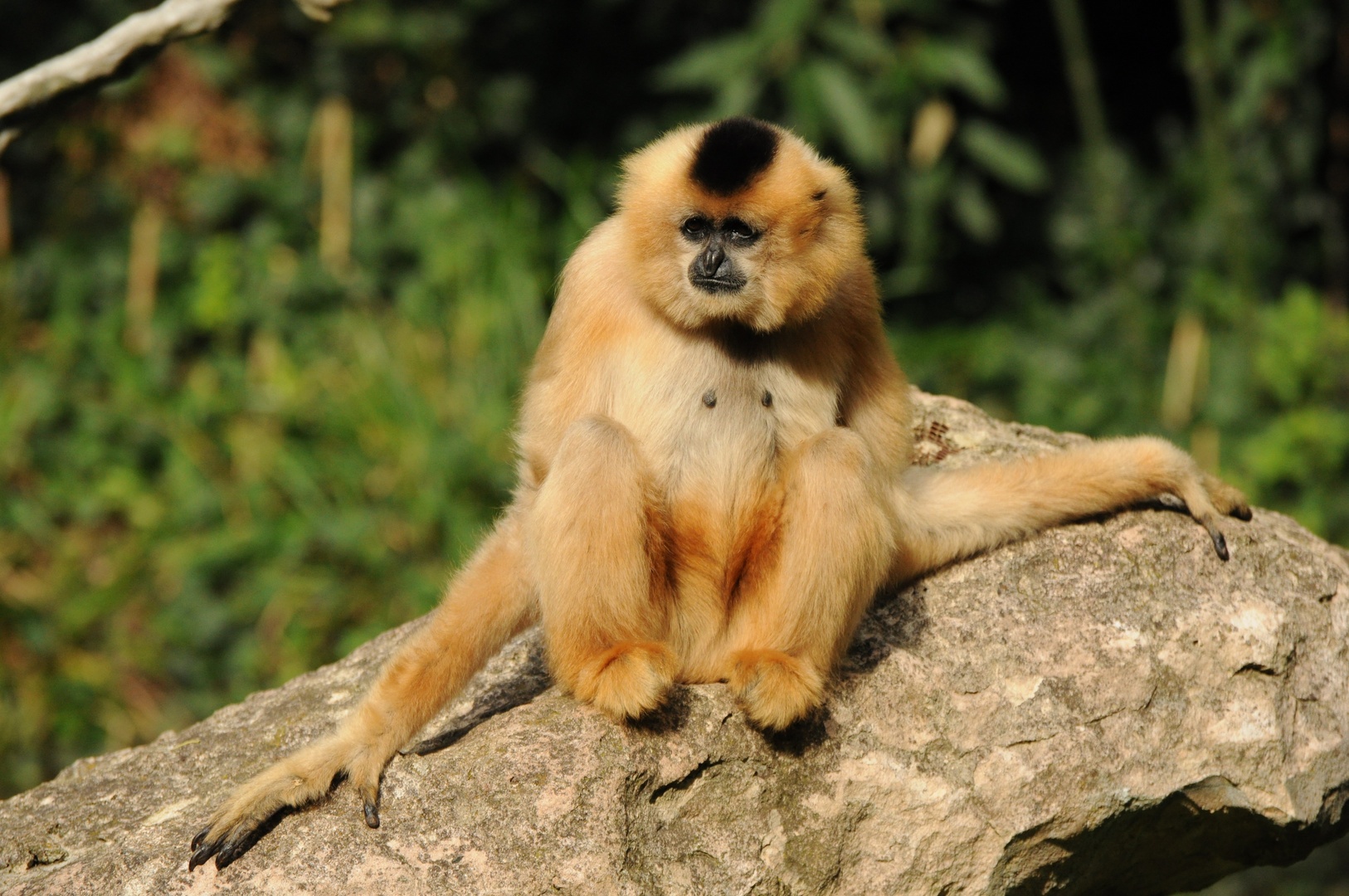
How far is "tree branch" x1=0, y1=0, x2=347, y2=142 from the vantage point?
363 cm

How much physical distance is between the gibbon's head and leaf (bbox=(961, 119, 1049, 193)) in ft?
12.6

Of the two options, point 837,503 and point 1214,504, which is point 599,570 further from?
point 1214,504

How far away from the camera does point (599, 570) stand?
3.38 metres

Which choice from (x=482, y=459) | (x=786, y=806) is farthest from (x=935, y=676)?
(x=482, y=459)

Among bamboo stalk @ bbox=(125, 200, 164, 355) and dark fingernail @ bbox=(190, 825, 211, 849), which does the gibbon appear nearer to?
dark fingernail @ bbox=(190, 825, 211, 849)

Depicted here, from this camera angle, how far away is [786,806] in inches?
134

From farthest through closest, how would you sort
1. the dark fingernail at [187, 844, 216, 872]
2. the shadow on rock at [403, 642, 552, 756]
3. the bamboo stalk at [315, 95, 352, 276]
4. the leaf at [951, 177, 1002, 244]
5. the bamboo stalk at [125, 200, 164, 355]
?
the bamboo stalk at [315, 95, 352, 276], the bamboo stalk at [125, 200, 164, 355], the leaf at [951, 177, 1002, 244], the shadow on rock at [403, 642, 552, 756], the dark fingernail at [187, 844, 216, 872]

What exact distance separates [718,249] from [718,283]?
10 cm

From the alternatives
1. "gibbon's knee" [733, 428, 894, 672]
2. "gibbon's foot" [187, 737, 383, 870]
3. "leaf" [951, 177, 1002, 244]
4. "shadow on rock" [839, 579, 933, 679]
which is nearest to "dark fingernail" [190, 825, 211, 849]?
"gibbon's foot" [187, 737, 383, 870]

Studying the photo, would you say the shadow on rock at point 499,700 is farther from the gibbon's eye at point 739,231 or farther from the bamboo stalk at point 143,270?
the bamboo stalk at point 143,270

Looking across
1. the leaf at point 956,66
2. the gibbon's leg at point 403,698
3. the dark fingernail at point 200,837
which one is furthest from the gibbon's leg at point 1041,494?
the leaf at point 956,66

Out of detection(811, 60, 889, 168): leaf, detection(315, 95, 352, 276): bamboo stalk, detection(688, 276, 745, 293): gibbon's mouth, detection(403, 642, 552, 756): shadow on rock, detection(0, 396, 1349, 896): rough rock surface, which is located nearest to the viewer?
detection(0, 396, 1349, 896): rough rock surface

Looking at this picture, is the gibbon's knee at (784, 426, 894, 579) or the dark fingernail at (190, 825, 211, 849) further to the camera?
the gibbon's knee at (784, 426, 894, 579)

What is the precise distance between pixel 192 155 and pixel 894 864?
6498mm
